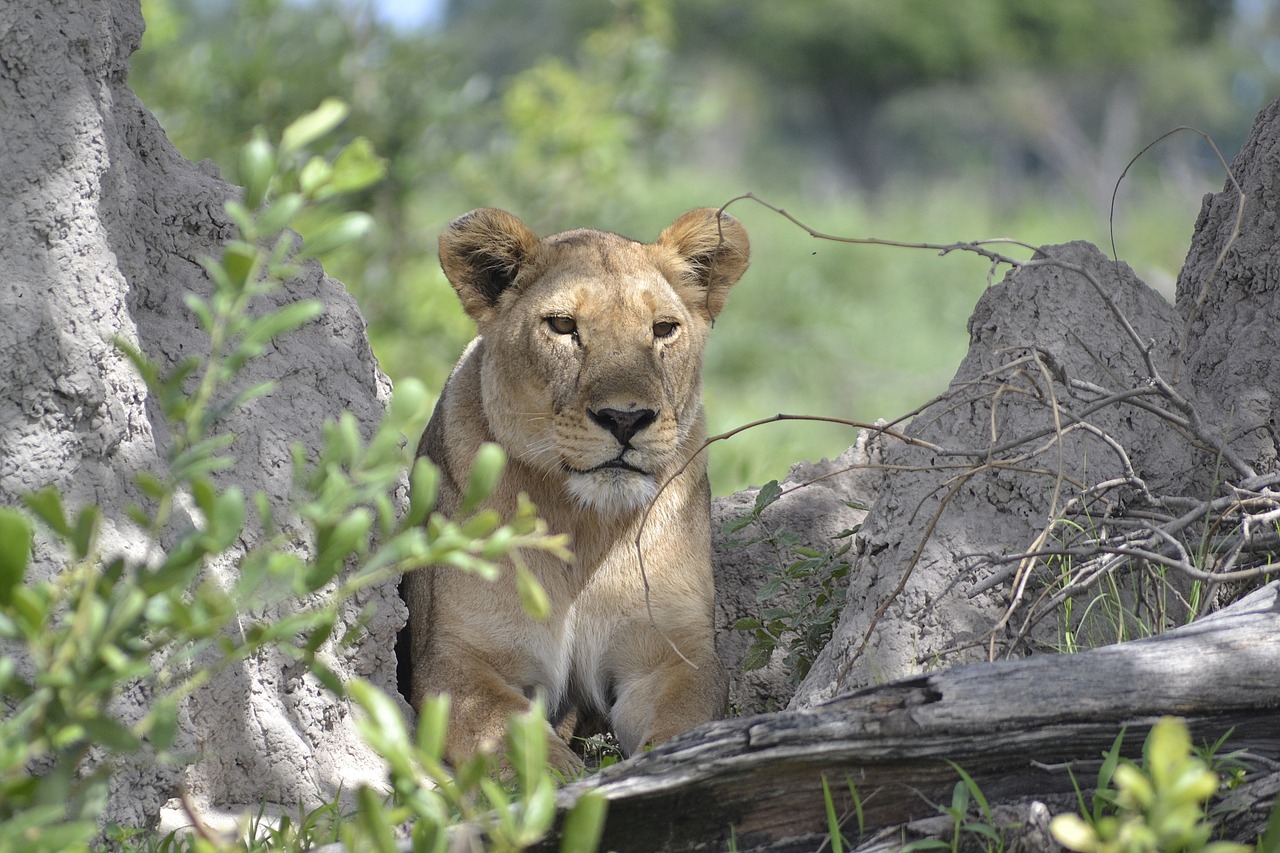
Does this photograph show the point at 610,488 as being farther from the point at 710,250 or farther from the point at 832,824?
the point at 832,824

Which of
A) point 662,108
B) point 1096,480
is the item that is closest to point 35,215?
point 1096,480

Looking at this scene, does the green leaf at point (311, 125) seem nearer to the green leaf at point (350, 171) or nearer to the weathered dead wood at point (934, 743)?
the green leaf at point (350, 171)

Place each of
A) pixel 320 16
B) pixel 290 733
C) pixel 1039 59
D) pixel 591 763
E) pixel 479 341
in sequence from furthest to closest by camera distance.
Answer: pixel 1039 59, pixel 320 16, pixel 479 341, pixel 591 763, pixel 290 733

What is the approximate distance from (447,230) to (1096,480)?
6.41 ft

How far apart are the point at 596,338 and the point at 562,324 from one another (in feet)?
0.38

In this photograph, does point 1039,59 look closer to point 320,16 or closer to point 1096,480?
point 320,16

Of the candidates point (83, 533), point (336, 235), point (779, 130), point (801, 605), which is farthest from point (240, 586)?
point (779, 130)

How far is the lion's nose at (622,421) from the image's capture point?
148 inches

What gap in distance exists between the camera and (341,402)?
12.5ft

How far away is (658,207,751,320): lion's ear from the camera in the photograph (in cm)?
445

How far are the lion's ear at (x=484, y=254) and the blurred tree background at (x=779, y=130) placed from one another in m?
2.38

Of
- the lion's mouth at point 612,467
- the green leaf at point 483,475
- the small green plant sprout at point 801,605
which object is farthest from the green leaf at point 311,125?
the small green plant sprout at point 801,605

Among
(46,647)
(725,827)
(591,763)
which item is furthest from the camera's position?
(591,763)

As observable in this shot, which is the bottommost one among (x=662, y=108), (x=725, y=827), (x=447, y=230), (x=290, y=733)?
(x=725, y=827)
